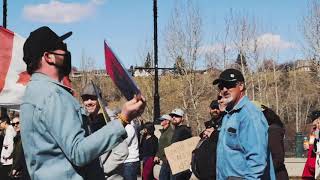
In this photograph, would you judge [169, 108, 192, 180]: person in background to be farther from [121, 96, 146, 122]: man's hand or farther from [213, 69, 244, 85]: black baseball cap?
[121, 96, 146, 122]: man's hand

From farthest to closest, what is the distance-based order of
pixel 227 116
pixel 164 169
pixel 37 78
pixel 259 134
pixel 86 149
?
pixel 164 169 < pixel 227 116 < pixel 259 134 < pixel 37 78 < pixel 86 149

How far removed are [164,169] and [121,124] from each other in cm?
797

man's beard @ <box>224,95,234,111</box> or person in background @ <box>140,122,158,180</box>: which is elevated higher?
man's beard @ <box>224,95,234,111</box>

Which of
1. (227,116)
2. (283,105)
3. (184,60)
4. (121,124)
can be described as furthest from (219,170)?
(283,105)

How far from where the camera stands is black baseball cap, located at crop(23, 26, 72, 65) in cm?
304

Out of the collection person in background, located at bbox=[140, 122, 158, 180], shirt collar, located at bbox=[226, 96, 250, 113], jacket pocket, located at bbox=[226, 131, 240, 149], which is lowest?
person in background, located at bbox=[140, 122, 158, 180]

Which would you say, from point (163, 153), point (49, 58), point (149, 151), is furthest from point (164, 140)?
point (49, 58)

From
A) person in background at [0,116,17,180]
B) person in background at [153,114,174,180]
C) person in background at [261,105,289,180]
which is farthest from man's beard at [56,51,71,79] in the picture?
person in background at [0,116,17,180]

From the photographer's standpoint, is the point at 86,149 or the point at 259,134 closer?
the point at 86,149

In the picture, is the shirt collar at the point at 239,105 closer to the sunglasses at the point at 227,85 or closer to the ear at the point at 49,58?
the sunglasses at the point at 227,85

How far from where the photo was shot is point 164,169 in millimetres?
10695

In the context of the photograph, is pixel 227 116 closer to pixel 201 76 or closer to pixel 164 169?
pixel 164 169

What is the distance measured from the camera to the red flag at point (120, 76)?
283 cm

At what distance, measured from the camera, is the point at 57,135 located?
109 inches
